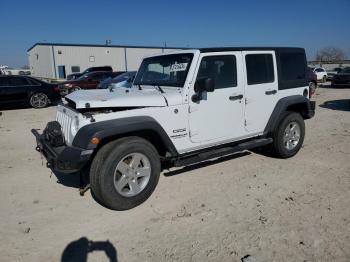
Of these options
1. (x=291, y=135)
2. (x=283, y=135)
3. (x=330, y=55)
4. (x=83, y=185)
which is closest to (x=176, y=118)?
(x=83, y=185)

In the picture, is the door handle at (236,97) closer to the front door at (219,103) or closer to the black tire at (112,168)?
the front door at (219,103)

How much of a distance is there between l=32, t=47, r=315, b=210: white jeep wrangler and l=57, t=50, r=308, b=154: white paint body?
1cm

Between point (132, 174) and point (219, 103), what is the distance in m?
1.71

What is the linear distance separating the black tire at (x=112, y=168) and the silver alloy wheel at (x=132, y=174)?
0.18 feet

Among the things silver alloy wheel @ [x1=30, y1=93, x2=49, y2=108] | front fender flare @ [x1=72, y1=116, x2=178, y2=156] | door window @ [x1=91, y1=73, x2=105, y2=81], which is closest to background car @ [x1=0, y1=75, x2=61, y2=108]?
silver alloy wheel @ [x1=30, y1=93, x2=49, y2=108]

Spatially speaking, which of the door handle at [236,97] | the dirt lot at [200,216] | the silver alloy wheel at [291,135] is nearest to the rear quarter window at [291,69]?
the silver alloy wheel at [291,135]

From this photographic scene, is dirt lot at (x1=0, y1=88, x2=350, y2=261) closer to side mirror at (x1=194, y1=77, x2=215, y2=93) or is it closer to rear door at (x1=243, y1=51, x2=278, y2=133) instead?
rear door at (x1=243, y1=51, x2=278, y2=133)

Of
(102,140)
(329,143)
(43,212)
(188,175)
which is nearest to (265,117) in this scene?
(188,175)

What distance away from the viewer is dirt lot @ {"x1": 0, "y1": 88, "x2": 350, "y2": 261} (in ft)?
10.4

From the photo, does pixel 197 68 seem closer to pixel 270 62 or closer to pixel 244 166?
pixel 270 62

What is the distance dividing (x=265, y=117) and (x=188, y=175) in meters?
1.71

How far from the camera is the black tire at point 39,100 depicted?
523 inches

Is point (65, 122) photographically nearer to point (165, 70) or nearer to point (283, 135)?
point (165, 70)

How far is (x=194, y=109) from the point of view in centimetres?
447
